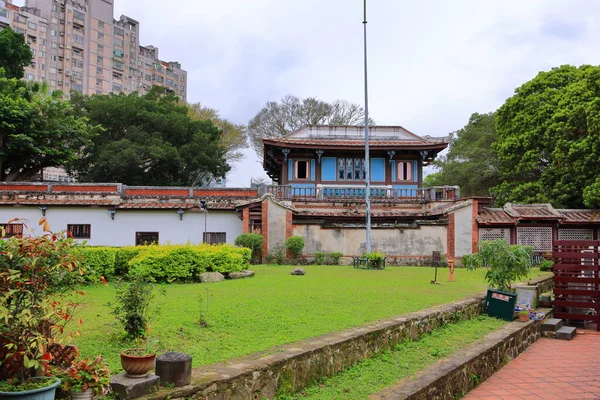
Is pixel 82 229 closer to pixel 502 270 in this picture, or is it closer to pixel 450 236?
pixel 450 236

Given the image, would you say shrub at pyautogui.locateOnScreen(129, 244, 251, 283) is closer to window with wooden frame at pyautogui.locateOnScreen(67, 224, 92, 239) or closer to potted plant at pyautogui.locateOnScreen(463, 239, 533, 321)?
potted plant at pyautogui.locateOnScreen(463, 239, 533, 321)

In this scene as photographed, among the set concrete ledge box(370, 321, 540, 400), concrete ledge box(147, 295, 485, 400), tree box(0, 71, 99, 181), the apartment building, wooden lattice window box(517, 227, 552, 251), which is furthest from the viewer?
→ the apartment building

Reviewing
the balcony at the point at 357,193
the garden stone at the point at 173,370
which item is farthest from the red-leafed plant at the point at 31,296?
the balcony at the point at 357,193

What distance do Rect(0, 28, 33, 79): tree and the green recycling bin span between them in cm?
2949

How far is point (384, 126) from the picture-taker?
28266 mm

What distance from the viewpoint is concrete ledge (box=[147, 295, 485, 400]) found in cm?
404

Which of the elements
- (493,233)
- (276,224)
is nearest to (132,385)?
(276,224)

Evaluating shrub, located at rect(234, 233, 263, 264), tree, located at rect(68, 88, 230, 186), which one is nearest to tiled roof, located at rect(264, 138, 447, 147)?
shrub, located at rect(234, 233, 263, 264)

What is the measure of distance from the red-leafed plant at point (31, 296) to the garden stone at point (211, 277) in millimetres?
7960

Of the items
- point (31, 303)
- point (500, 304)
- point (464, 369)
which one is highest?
point (31, 303)

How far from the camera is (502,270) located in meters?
9.94

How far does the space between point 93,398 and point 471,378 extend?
4.87 m

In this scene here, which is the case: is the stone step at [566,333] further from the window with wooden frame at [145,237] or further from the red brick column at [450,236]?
the window with wooden frame at [145,237]

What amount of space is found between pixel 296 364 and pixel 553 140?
24079mm
